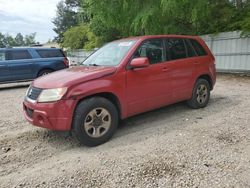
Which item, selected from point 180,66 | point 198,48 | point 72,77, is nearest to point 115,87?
point 72,77

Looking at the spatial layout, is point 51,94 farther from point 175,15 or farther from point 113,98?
point 175,15

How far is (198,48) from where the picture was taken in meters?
6.27

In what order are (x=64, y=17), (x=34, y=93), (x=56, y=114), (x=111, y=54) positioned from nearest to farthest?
(x=56, y=114), (x=34, y=93), (x=111, y=54), (x=64, y=17)

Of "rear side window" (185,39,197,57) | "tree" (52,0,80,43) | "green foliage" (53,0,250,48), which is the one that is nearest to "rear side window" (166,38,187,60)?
"rear side window" (185,39,197,57)

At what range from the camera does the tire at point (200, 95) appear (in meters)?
6.10

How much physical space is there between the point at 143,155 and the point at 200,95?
296cm

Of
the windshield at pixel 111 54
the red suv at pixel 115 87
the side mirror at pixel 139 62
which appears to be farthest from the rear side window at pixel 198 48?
the side mirror at pixel 139 62

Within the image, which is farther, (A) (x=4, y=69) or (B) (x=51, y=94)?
(A) (x=4, y=69)

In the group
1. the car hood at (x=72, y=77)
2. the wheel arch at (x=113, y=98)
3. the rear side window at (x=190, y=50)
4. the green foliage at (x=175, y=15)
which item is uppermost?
the green foliage at (x=175, y=15)

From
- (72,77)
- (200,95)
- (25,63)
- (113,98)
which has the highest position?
(72,77)

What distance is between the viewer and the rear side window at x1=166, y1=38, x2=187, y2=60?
5.56 metres

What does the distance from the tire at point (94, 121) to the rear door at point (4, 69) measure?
826 centimetres

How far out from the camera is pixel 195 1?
11.7m

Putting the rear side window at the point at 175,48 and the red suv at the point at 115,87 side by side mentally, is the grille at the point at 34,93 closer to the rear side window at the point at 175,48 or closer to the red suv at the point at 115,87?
the red suv at the point at 115,87
